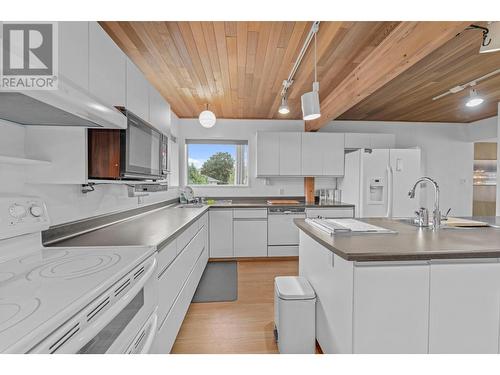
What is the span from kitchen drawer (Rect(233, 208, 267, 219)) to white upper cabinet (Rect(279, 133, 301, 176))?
72 centimetres

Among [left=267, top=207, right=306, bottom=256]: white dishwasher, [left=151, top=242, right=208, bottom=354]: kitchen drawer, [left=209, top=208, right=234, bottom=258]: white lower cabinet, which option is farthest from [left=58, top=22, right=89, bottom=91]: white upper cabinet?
[left=267, top=207, right=306, bottom=256]: white dishwasher

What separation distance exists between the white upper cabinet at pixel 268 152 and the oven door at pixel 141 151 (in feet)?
6.74

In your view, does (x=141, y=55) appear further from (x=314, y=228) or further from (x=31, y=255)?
(x=314, y=228)

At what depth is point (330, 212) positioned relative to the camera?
150 inches

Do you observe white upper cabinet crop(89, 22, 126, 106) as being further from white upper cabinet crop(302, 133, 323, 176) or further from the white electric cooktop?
white upper cabinet crop(302, 133, 323, 176)

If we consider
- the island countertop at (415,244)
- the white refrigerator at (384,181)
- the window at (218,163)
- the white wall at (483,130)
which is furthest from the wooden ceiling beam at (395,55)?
A: the white wall at (483,130)

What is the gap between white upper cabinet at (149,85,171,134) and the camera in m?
2.08

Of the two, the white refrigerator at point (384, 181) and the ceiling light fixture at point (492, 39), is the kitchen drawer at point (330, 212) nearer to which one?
the white refrigerator at point (384, 181)

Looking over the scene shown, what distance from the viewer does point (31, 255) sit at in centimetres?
124

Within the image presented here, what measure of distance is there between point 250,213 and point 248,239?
40 centimetres

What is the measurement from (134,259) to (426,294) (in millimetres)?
1451

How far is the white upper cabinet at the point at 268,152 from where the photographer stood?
402 centimetres
